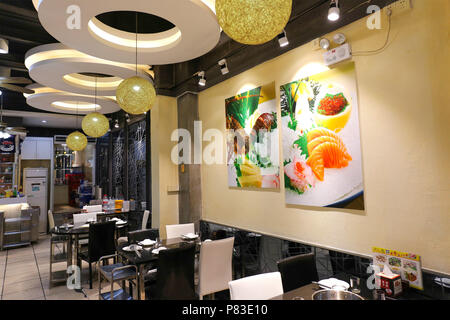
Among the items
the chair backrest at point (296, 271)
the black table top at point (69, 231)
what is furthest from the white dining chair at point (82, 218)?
the chair backrest at point (296, 271)

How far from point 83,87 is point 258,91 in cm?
354

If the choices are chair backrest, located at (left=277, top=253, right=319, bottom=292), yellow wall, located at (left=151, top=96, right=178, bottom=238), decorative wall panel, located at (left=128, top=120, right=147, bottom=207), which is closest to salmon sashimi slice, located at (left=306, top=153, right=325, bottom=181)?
chair backrest, located at (left=277, top=253, right=319, bottom=292)

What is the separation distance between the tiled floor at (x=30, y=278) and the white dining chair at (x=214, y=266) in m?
1.80

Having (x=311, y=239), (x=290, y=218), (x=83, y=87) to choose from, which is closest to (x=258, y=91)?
(x=290, y=218)

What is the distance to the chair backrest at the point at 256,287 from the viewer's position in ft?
5.80

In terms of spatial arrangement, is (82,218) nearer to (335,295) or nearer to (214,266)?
(214,266)

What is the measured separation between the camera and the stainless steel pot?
1.56 m

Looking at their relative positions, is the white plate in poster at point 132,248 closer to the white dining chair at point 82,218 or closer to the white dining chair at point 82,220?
the white dining chair at point 82,220

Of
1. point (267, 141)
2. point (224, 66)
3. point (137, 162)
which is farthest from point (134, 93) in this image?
point (137, 162)

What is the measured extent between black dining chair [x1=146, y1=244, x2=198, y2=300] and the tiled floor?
1753 millimetres

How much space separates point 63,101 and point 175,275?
516cm

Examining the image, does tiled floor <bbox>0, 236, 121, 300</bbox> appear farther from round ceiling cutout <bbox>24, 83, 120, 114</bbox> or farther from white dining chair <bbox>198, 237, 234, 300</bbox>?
round ceiling cutout <bbox>24, 83, 120, 114</bbox>

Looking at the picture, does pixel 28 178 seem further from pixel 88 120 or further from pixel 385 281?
pixel 385 281

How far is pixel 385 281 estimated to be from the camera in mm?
1736
